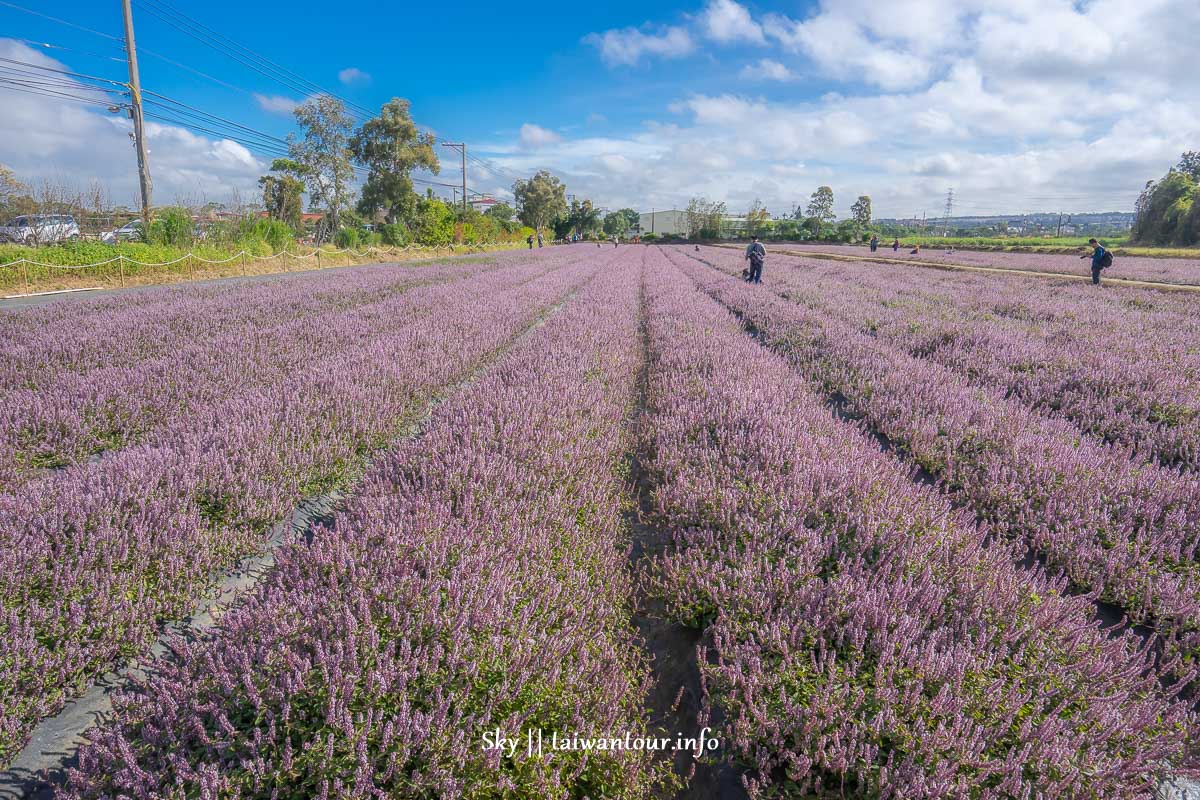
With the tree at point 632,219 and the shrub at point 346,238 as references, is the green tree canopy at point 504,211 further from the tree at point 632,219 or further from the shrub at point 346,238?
the shrub at point 346,238

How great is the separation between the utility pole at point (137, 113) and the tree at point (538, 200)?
247 ft

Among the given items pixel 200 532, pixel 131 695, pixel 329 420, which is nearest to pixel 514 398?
pixel 329 420

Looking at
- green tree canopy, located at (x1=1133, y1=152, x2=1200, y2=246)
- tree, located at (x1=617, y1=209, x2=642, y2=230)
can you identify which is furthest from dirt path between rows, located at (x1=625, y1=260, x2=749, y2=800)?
tree, located at (x1=617, y1=209, x2=642, y2=230)

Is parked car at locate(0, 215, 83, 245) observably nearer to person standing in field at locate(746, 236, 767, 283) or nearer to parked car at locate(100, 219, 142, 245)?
parked car at locate(100, 219, 142, 245)

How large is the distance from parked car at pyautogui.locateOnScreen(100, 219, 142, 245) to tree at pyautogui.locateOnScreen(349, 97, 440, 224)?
25131 millimetres

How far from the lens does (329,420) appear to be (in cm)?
423

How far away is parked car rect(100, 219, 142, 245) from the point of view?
68.8ft

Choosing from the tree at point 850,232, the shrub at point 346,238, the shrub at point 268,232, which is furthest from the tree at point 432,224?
the tree at point 850,232

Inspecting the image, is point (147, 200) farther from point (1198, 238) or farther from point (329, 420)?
point (1198, 238)

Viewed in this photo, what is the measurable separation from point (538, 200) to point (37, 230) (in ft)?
269

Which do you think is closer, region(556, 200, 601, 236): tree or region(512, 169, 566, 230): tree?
region(512, 169, 566, 230): tree

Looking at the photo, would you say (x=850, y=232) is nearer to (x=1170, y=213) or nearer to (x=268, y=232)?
(x=1170, y=213)

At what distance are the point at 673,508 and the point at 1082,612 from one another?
175 centimetres

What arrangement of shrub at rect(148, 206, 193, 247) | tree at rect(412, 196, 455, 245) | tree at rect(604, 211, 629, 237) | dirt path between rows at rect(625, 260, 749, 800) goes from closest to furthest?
1. dirt path between rows at rect(625, 260, 749, 800)
2. shrub at rect(148, 206, 193, 247)
3. tree at rect(412, 196, 455, 245)
4. tree at rect(604, 211, 629, 237)
